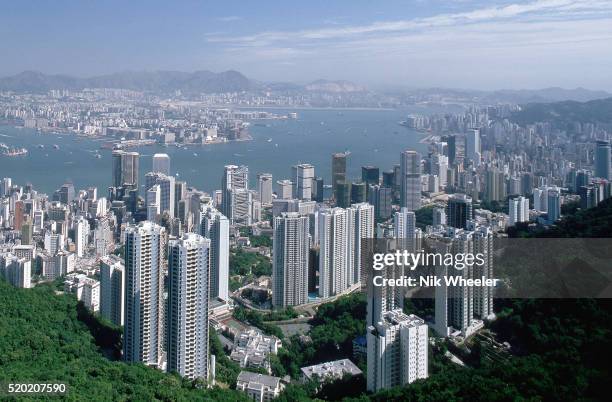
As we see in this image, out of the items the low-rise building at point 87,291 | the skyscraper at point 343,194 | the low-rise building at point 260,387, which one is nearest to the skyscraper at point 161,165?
the skyscraper at point 343,194

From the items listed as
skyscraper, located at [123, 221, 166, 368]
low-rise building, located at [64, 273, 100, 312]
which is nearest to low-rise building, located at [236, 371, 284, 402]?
skyscraper, located at [123, 221, 166, 368]

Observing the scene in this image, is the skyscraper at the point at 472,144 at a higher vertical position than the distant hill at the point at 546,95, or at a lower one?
lower

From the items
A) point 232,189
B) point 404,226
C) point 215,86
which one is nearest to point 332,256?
point 404,226

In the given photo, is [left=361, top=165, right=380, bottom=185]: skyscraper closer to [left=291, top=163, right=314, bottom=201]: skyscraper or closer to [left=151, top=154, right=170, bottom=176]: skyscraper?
[left=291, top=163, right=314, bottom=201]: skyscraper

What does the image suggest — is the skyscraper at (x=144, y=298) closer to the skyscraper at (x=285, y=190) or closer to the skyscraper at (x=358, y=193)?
the skyscraper at (x=358, y=193)

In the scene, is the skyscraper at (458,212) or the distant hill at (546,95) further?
the distant hill at (546,95)

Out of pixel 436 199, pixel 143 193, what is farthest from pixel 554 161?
pixel 143 193
